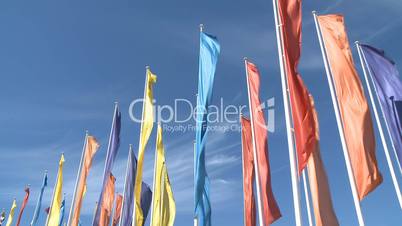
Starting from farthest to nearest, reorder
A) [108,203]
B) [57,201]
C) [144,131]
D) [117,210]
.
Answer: [117,210], [108,203], [57,201], [144,131]

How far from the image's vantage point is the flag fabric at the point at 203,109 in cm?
1481

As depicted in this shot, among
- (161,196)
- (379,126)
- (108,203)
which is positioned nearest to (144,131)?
(161,196)

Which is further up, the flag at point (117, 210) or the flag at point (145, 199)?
the flag at point (117, 210)

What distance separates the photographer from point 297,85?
1193cm

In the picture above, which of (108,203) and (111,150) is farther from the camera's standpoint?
(108,203)

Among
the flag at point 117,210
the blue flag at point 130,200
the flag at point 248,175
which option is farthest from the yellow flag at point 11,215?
the flag at point 248,175

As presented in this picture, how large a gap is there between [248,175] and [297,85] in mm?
7938

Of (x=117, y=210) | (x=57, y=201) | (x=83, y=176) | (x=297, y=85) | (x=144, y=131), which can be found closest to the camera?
(x=297, y=85)

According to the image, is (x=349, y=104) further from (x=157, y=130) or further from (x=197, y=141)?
(x=157, y=130)

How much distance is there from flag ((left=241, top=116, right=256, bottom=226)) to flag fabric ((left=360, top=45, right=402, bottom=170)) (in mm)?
6891

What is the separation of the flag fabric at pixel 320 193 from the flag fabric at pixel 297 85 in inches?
274

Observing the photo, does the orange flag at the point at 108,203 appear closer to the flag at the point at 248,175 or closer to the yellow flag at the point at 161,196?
the yellow flag at the point at 161,196

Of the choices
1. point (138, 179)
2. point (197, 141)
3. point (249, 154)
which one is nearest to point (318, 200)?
point (249, 154)

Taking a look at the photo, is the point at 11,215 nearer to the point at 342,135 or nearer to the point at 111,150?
the point at 111,150
